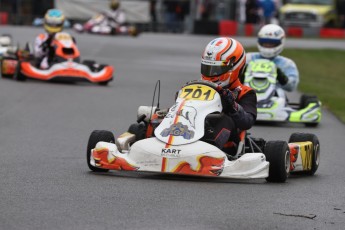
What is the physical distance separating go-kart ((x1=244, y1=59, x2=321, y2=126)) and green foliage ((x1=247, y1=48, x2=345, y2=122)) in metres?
1.27

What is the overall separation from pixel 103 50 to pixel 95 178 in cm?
2048

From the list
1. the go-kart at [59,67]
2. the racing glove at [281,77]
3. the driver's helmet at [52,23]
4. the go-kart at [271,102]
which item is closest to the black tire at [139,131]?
the go-kart at [271,102]

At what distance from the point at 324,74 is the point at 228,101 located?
17.2 meters

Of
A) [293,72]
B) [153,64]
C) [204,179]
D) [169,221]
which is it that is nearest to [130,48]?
[153,64]

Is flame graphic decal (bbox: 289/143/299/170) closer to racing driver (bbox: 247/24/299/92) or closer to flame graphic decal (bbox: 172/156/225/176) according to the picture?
flame graphic decal (bbox: 172/156/225/176)

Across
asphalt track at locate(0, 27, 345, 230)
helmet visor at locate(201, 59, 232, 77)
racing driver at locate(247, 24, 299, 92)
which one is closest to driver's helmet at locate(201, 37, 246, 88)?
helmet visor at locate(201, 59, 232, 77)

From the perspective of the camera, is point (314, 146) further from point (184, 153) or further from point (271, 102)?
point (271, 102)

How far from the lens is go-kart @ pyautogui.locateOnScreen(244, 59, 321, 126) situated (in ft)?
46.7

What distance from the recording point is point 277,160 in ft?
28.4

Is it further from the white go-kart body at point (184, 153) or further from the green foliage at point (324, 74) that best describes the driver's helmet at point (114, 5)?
the white go-kart body at point (184, 153)

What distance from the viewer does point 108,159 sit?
8.80 meters

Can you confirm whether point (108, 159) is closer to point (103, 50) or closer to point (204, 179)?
point (204, 179)

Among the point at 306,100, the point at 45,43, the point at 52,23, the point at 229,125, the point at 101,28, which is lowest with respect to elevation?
the point at 101,28

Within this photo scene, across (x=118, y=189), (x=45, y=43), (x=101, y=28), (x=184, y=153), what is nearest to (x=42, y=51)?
(x=45, y=43)
